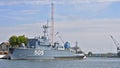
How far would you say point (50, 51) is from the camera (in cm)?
18700

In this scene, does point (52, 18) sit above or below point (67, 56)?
above

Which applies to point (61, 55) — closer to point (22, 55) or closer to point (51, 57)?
point (51, 57)

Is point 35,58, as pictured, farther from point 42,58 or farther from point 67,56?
point 67,56

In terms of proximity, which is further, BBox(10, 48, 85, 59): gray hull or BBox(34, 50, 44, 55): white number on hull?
BBox(34, 50, 44, 55): white number on hull

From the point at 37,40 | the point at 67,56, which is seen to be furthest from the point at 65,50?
the point at 37,40

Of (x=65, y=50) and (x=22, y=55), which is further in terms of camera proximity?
(x=65, y=50)

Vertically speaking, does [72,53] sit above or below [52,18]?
below

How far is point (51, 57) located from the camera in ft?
611

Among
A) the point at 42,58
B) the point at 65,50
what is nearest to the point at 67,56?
the point at 65,50

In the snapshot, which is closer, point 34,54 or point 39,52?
point 34,54

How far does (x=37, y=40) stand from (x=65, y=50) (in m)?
15.4

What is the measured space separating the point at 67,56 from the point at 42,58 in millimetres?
15291

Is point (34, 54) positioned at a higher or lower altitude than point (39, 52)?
lower

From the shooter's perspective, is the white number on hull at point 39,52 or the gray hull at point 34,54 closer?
the gray hull at point 34,54
